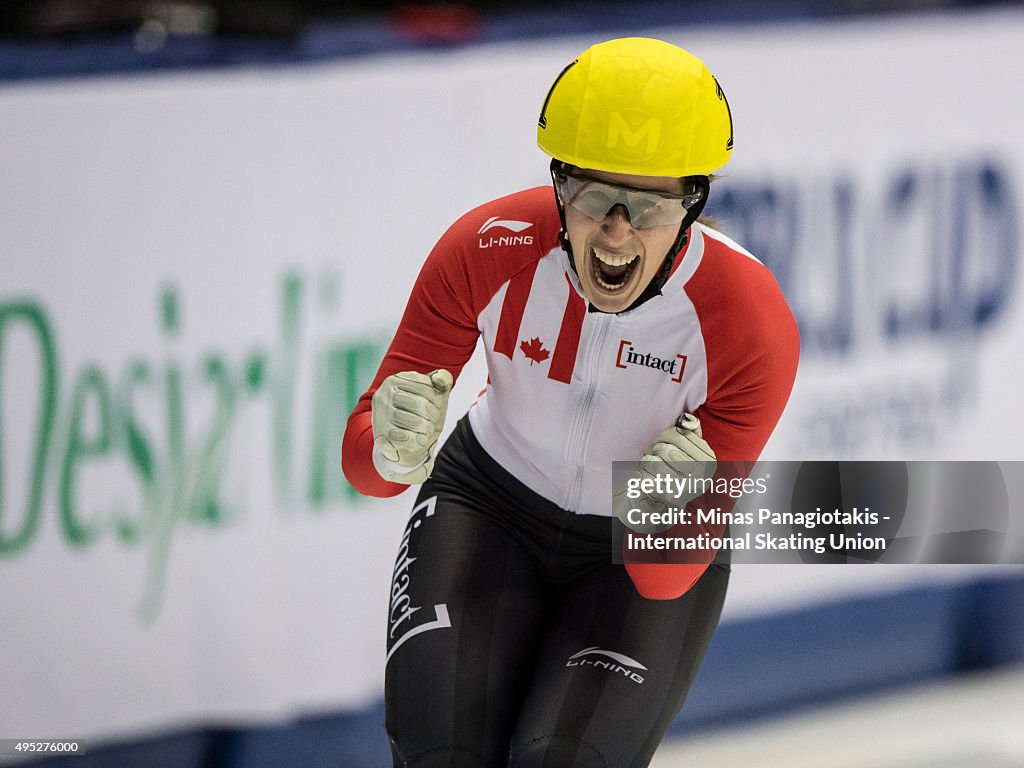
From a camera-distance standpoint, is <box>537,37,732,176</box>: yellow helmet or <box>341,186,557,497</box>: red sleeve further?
<box>341,186,557,497</box>: red sleeve

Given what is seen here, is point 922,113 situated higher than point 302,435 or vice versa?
point 922,113

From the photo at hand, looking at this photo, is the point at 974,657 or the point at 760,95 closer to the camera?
the point at 760,95

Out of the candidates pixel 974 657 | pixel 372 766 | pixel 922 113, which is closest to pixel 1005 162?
pixel 922 113

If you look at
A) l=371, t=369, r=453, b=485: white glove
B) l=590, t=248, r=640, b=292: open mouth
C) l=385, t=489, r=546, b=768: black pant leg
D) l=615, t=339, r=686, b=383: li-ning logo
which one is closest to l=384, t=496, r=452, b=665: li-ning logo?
l=385, t=489, r=546, b=768: black pant leg

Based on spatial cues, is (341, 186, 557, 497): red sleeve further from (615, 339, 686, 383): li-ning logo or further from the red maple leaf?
(615, 339, 686, 383): li-ning logo

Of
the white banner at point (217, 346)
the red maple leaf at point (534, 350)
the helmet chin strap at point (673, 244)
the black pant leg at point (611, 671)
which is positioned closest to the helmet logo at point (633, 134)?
the helmet chin strap at point (673, 244)

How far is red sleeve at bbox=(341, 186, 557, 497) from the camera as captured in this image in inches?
90.1

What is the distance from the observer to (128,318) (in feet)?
11.8

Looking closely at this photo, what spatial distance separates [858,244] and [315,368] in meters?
→ 2.05

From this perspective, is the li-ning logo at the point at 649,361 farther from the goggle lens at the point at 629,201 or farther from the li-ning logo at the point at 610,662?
the li-ning logo at the point at 610,662

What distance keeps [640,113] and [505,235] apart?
40 centimetres

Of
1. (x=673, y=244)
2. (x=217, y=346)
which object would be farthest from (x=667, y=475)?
(x=217, y=346)

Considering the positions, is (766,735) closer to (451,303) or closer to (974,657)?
(974,657)

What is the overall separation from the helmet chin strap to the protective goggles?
1 cm
